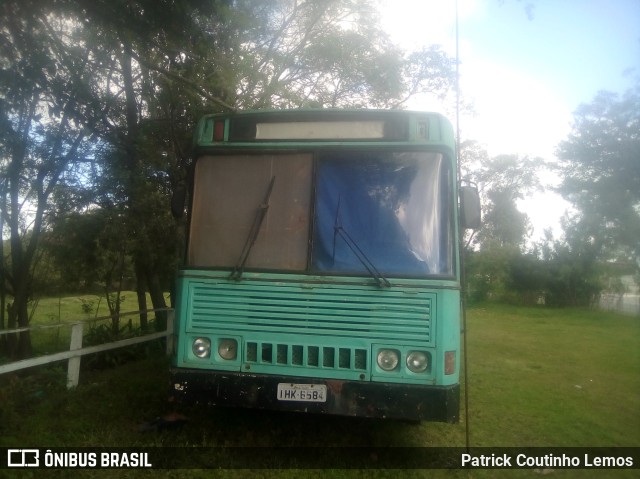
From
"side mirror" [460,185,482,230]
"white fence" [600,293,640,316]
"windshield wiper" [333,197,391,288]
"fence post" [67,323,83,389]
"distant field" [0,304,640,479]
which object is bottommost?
"distant field" [0,304,640,479]

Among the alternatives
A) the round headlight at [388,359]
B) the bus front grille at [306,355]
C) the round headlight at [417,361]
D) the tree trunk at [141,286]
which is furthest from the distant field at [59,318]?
the round headlight at [417,361]

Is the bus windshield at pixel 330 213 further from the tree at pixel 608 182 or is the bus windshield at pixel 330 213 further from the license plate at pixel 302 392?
the tree at pixel 608 182

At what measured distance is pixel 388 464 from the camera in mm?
4422

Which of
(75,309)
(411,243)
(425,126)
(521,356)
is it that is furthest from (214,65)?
(75,309)

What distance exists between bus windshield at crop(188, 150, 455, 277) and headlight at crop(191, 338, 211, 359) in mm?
634

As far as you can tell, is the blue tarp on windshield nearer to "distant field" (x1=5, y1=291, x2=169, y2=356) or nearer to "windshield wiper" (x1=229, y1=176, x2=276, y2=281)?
"windshield wiper" (x1=229, y1=176, x2=276, y2=281)

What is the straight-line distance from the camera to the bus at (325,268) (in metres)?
4.05

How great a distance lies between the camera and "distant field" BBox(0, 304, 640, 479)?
4621 mm

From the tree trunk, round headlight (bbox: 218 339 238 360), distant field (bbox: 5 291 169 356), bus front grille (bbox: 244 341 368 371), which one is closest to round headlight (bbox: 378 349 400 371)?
bus front grille (bbox: 244 341 368 371)

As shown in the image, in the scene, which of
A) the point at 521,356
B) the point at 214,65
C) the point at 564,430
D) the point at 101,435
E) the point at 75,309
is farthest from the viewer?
the point at 75,309

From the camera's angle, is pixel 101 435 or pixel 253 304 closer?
pixel 253 304

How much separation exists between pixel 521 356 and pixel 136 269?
25.8 feet

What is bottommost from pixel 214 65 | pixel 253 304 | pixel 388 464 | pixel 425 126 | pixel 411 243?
pixel 388 464

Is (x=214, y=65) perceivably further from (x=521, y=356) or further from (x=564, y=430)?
(x=521, y=356)
